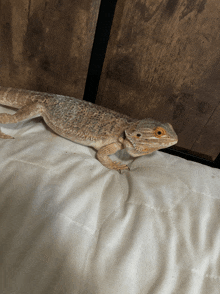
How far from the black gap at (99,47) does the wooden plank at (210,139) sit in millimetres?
1226

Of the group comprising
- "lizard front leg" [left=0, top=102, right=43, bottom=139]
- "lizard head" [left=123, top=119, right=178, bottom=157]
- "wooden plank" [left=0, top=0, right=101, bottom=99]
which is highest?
"wooden plank" [left=0, top=0, right=101, bottom=99]

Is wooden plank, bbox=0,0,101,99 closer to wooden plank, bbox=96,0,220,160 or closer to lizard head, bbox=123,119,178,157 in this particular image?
wooden plank, bbox=96,0,220,160

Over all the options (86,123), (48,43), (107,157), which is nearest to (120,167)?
(107,157)

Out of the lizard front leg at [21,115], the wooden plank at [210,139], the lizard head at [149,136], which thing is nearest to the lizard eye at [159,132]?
the lizard head at [149,136]

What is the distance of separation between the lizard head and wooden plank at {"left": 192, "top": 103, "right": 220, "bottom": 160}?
2.01 ft

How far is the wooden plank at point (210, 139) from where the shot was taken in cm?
186

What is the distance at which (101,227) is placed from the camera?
1.09 metres

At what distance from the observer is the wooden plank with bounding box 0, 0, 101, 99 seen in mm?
1550

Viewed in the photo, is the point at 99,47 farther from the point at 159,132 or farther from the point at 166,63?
the point at 159,132

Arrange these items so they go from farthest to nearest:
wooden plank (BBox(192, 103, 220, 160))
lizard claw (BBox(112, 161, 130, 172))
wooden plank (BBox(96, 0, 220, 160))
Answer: wooden plank (BBox(192, 103, 220, 160))
lizard claw (BBox(112, 161, 130, 172))
wooden plank (BBox(96, 0, 220, 160))

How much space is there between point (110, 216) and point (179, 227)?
0.43 meters

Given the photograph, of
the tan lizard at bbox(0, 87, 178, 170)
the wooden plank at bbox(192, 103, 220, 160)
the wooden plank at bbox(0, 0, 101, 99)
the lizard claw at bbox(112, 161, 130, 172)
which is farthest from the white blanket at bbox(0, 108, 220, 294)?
the wooden plank at bbox(0, 0, 101, 99)

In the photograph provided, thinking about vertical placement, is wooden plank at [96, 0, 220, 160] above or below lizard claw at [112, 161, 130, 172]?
above

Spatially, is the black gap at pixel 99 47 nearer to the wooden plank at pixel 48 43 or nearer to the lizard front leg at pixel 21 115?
the wooden plank at pixel 48 43
